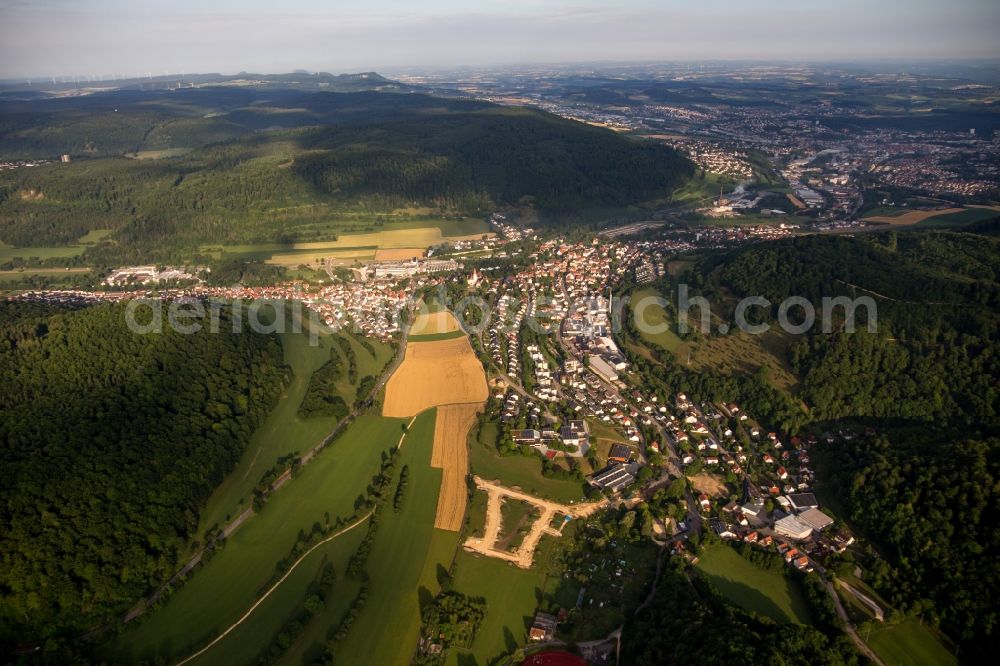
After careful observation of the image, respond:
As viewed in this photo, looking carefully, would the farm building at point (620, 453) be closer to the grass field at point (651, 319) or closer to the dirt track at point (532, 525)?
the dirt track at point (532, 525)

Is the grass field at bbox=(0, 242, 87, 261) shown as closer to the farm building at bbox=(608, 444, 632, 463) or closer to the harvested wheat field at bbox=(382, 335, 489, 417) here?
the harvested wheat field at bbox=(382, 335, 489, 417)

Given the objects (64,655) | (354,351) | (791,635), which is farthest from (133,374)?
(791,635)

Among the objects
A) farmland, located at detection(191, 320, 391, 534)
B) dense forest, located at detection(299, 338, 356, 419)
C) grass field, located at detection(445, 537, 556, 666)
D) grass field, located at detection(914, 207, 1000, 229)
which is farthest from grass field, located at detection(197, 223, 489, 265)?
grass field, located at detection(914, 207, 1000, 229)

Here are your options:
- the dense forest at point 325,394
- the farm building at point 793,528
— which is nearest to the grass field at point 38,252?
the dense forest at point 325,394

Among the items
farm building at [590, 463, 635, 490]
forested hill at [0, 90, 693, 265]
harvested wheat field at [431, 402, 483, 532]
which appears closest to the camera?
harvested wheat field at [431, 402, 483, 532]

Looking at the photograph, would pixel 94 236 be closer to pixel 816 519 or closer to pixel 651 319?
pixel 651 319

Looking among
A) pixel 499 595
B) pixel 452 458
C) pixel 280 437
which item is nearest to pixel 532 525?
pixel 499 595
